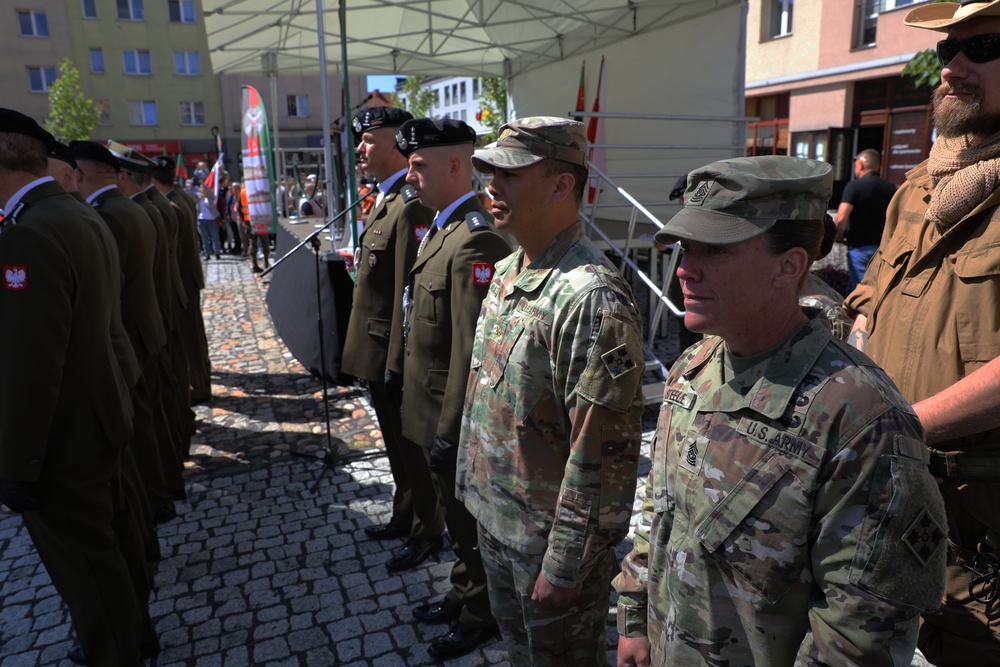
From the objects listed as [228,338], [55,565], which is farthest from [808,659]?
[228,338]

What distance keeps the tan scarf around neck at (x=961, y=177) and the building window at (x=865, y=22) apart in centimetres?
2062

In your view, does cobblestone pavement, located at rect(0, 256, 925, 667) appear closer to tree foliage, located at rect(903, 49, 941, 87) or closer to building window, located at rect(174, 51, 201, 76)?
tree foliage, located at rect(903, 49, 941, 87)

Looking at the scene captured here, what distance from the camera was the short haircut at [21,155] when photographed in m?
2.67

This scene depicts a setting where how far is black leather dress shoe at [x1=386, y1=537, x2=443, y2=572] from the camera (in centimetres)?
368

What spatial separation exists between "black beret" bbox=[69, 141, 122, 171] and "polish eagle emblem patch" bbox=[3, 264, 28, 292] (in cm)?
202

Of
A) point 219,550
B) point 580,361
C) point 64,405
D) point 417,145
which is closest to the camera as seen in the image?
point 580,361

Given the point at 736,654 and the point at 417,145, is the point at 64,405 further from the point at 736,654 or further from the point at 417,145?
the point at 736,654

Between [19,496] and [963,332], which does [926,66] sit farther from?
[19,496]

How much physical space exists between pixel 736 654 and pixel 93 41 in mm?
48233

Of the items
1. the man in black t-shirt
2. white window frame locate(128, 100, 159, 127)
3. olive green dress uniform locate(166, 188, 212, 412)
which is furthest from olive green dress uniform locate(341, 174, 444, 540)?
white window frame locate(128, 100, 159, 127)

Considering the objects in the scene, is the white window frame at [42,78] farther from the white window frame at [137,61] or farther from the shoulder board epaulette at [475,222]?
the shoulder board epaulette at [475,222]

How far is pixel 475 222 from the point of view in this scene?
2883 millimetres

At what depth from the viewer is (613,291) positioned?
6.47 feet

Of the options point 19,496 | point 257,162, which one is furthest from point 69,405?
point 257,162
